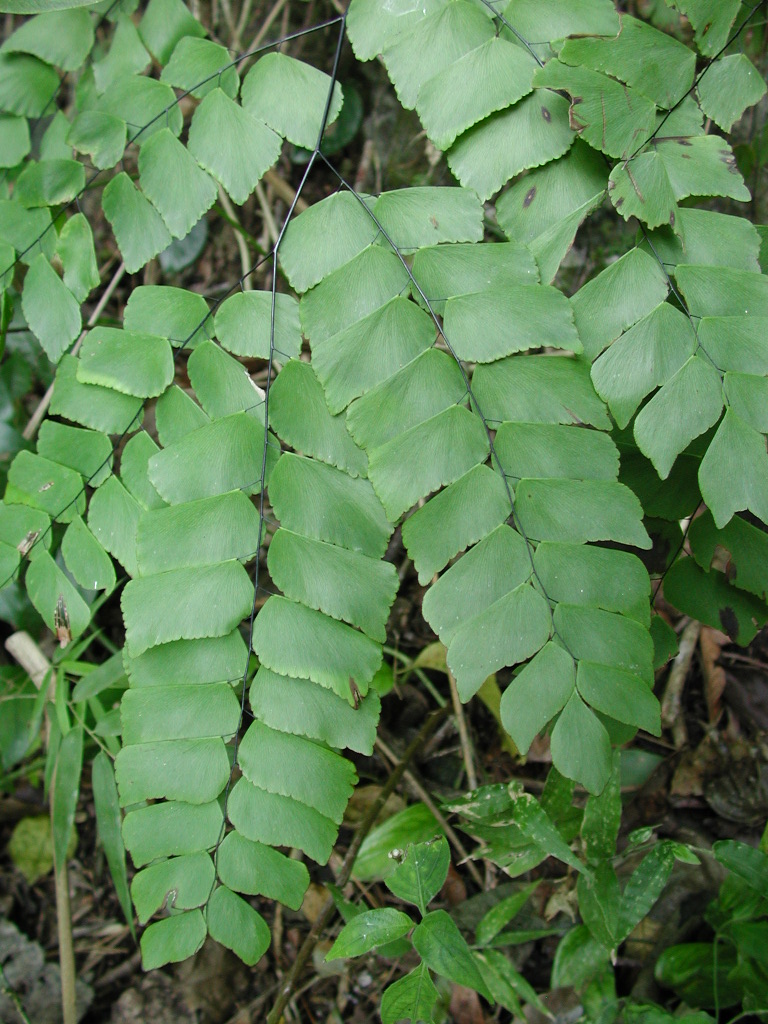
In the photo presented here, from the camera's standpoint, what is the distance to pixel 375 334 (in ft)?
2.68

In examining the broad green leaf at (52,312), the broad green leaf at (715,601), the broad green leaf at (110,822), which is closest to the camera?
the broad green leaf at (715,601)

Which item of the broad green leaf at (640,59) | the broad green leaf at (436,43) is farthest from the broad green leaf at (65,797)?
the broad green leaf at (640,59)

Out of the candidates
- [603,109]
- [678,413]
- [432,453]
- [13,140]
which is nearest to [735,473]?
[678,413]

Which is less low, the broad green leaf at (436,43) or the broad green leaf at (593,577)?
the broad green leaf at (436,43)

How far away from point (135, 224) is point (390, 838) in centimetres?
110

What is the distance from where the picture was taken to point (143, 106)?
1.01m

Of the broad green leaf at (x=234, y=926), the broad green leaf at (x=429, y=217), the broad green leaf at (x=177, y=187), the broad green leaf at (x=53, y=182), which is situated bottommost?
the broad green leaf at (x=234, y=926)

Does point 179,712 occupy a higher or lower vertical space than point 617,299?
lower

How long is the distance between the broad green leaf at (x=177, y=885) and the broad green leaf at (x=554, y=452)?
585mm

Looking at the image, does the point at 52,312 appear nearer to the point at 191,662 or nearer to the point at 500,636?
the point at 191,662

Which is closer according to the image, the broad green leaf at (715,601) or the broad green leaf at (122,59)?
the broad green leaf at (715,601)

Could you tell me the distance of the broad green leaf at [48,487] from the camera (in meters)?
0.99

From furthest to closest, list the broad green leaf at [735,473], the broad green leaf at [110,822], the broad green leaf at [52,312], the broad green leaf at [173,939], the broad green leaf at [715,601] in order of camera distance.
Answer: the broad green leaf at [110,822] < the broad green leaf at [52,312] < the broad green leaf at [715,601] < the broad green leaf at [173,939] < the broad green leaf at [735,473]

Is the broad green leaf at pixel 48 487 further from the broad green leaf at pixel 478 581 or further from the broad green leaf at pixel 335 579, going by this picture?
the broad green leaf at pixel 478 581
